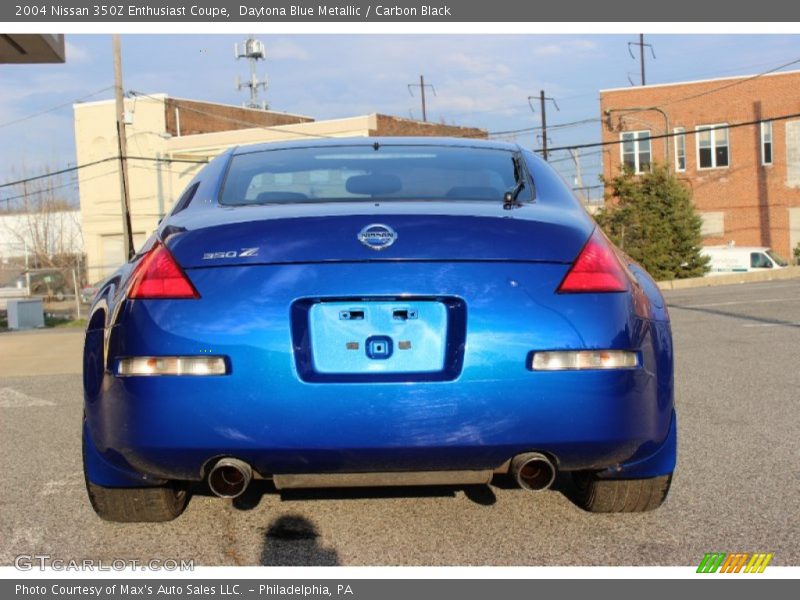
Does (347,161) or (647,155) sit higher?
(647,155)

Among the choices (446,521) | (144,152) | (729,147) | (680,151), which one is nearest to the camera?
(446,521)

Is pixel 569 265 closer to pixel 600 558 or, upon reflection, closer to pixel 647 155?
pixel 600 558

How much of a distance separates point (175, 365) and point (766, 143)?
4321cm

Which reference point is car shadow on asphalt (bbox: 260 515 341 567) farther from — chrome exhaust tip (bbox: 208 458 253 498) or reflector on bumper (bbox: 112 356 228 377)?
reflector on bumper (bbox: 112 356 228 377)

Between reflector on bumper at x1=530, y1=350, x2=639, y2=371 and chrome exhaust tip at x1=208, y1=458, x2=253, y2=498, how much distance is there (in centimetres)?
97

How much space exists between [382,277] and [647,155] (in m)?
43.0

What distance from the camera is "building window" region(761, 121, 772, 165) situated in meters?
42.0

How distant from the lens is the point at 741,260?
1315 inches

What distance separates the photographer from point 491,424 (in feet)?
9.75

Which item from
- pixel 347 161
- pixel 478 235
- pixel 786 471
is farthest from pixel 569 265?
pixel 786 471

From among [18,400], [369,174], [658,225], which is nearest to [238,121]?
[658,225]

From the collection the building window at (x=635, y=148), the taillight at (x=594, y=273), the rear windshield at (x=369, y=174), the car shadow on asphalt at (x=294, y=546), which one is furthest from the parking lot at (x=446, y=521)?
the building window at (x=635, y=148)

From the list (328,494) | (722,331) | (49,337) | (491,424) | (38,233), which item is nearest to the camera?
(491,424)

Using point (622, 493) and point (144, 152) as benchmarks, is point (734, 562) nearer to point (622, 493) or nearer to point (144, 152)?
point (622, 493)
